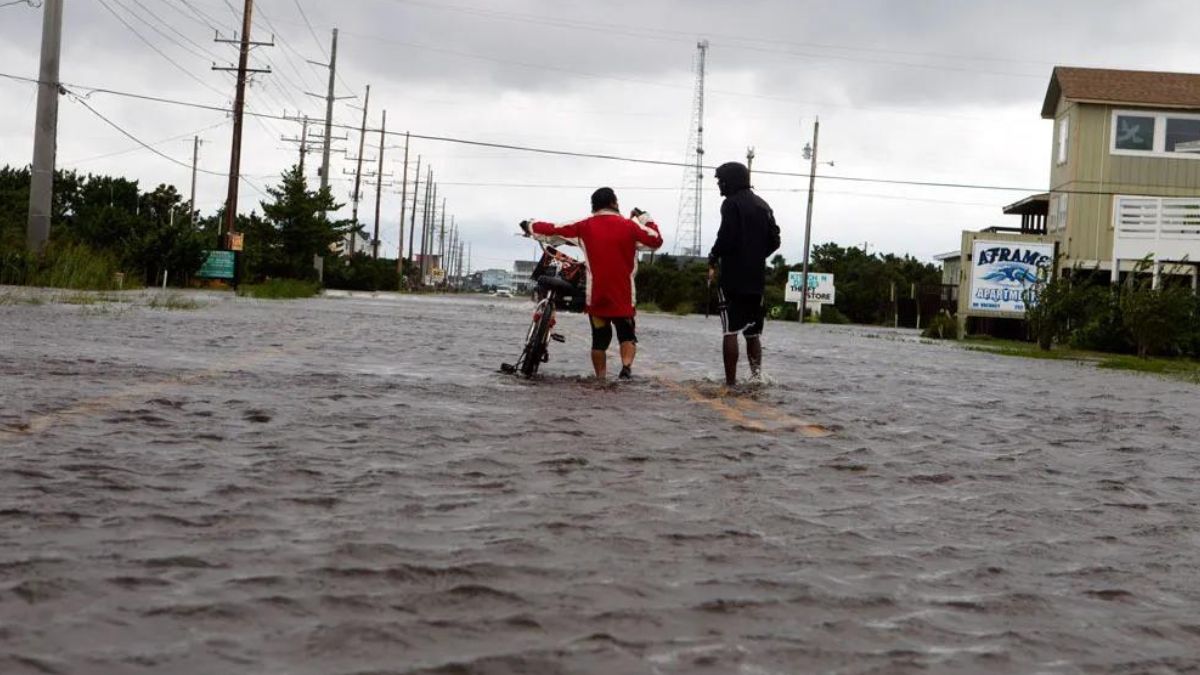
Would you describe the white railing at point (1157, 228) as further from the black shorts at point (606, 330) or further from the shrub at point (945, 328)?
the black shorts at point (606, 330)

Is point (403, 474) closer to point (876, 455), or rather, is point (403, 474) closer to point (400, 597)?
point (400, 597)

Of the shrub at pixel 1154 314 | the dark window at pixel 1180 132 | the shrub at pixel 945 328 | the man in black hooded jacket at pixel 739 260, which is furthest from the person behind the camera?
the dark window at pixel 1180 132

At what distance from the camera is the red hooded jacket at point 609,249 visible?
13102mm

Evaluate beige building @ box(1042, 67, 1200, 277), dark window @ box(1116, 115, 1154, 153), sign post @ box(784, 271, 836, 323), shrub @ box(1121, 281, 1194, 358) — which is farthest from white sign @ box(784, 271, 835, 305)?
shrub @ box(1121, 281, 1194, 358)

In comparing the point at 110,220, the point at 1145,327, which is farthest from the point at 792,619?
the point at 110,220

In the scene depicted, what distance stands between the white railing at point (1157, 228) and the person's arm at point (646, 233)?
23233 mm

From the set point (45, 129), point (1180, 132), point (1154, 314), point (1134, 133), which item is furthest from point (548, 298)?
point (1180, 132)

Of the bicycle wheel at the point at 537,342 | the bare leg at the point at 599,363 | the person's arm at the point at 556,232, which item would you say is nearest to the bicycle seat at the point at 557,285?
the bicycle wheel at the point at 537,342

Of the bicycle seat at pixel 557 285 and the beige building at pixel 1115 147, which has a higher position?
the beige building at pixel 1115 147

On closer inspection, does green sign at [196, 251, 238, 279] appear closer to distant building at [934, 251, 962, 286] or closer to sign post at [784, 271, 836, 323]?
sign post at [784, 271, 836, 323]

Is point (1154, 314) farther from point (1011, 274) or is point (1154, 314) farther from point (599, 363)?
point (599, 363)

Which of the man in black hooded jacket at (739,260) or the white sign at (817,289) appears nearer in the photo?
the man in black hooded jacket at (739,260)

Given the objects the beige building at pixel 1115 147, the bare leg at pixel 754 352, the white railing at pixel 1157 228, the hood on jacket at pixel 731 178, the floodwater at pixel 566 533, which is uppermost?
the beige building at pixel 1115 147

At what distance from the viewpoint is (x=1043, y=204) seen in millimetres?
54812
